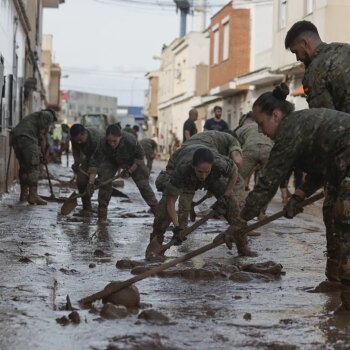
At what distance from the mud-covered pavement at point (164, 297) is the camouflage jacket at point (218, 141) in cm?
98

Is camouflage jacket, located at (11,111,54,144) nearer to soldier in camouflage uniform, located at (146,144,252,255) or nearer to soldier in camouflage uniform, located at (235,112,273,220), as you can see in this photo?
soldier in camouflage uniform, located at (235,112,273,220)

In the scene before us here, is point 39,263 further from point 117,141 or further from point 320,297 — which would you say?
point 117,141

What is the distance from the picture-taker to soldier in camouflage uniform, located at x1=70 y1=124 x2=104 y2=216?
1135 cm

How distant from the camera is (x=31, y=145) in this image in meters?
12.9

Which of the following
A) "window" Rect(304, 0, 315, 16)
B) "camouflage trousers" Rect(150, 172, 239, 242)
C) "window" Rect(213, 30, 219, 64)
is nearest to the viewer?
"camouflage trousers" Rect(150, 172, 239, 242)

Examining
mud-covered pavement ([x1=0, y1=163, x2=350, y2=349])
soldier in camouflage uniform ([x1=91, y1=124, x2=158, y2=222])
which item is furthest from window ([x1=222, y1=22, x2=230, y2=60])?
mud-covered pavement ([x1=0, y1=163, x2=350, y2=349])

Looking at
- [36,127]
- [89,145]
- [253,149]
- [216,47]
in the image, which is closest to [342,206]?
[253,149]

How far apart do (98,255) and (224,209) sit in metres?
1.20

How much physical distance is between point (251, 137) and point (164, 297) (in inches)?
216

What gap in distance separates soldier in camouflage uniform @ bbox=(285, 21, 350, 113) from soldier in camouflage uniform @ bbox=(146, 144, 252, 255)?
108 cm

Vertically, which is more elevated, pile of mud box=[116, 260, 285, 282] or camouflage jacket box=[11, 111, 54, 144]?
camouflage jacket box=[11, 111, 54, 144]

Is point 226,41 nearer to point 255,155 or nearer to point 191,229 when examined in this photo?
point 255,155

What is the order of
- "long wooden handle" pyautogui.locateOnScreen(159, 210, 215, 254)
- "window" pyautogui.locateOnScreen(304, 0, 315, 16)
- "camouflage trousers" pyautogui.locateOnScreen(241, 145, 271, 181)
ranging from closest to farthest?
1. "long wooden handle" pyautogui.locateOnScreen(159, 210, 215, 254)
2. "camouflage trousers" pyautogui.locateOnScreen(241, 145, 271, 181)
3. "window" pyautogui.locateOnScreen(304, 0, 315, 16)

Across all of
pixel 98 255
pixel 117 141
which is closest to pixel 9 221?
pixel 117 141
